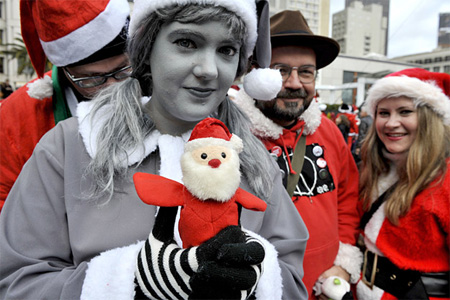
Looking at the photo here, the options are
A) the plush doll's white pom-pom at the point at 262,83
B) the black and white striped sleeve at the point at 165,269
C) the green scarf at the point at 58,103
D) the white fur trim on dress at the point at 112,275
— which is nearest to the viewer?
the black and white striped sleeve at the point at 165,269

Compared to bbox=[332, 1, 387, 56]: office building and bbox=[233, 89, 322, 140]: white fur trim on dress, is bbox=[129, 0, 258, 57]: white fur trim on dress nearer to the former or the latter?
bbox=[233, 89, 322, 140]: white fur trim on dress

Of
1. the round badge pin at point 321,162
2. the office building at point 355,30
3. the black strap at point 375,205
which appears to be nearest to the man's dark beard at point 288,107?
the round badge pin at point 321,162

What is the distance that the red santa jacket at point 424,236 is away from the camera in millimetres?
1886

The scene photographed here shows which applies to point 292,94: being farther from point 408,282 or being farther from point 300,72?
point 408,282

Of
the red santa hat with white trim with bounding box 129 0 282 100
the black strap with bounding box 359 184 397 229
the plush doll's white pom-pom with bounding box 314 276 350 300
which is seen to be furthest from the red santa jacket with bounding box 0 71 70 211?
the black strap with bounding box 359 184 397 229

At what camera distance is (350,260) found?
2045 mm

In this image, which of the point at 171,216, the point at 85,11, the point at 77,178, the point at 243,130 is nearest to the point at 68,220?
the point at 77,178

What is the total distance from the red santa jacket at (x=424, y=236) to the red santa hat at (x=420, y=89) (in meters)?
0.48

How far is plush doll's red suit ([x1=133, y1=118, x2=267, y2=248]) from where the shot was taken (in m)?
0.79

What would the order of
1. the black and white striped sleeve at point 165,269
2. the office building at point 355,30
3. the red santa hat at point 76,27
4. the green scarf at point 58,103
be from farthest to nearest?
the office building at point 355,30
the green scarf at point 58,103
the red santa hat at point 76,27
the black and white striped sleeve at point 165,269

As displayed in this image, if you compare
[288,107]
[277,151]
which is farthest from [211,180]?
[288,107]

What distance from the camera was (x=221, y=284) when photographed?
79 cm

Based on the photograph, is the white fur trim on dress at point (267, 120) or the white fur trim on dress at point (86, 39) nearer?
the white fur trim on dress at point (86, 39)

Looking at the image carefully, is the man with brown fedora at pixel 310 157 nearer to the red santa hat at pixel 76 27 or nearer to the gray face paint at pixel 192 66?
the gray face paint at pixel 192 66
